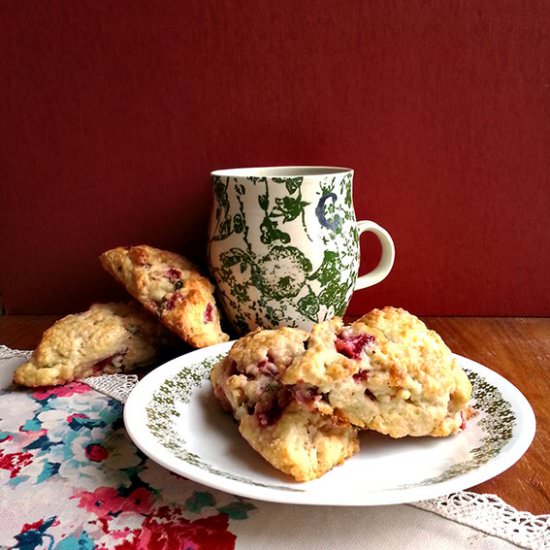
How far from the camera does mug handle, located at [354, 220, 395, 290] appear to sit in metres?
0.99

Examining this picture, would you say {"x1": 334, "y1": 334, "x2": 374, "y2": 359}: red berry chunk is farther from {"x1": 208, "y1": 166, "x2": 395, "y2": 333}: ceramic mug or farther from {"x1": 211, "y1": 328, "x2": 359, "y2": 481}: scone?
{"x1": 208, "y1": 166, "x2": 395, "y2": 333}: ceramic mug

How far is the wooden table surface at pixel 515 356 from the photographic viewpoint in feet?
1.98

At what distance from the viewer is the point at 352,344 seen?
2.01ft

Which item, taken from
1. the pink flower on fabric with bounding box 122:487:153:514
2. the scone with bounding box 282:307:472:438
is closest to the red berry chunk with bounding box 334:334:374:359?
the scone with bounding box 282:307:472:438

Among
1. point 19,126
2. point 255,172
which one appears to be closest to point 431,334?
point 255,172

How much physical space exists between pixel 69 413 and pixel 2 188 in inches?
21.1

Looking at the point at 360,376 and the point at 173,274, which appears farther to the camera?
the point at 173,274

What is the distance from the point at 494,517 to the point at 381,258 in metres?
0.55

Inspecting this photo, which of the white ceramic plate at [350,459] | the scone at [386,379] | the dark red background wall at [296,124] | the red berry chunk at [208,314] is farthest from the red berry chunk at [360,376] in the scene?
the dark red background wall at [296,124]

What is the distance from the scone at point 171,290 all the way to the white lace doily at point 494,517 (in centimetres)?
42

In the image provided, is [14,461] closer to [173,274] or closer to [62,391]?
[62,391]

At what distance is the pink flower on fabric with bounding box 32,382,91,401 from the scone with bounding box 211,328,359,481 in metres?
0.28

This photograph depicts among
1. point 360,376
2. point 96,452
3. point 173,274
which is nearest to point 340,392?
point 360,376

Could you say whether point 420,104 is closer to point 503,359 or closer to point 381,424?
point 503,359
